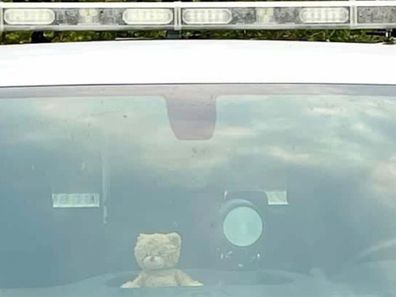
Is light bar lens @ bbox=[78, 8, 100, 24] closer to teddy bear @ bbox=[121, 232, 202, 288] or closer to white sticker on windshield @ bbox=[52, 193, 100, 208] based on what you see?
white sticker on windshield @ bbox=[52, 193, 100, 208]

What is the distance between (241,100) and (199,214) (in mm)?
274

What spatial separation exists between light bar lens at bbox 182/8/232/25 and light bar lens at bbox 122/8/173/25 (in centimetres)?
7

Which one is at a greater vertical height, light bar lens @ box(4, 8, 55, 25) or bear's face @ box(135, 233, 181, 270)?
light bar lens @ box(4, 8, 55, 25)

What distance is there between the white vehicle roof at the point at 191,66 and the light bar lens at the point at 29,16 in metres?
0.65

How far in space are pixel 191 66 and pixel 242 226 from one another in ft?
1.34

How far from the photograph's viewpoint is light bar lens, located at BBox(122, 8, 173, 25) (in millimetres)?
3256

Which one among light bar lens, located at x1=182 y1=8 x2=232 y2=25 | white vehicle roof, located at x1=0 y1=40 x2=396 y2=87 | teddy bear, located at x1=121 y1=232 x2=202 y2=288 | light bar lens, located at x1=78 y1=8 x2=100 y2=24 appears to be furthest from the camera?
light bar lens, located at x1=78 y1=8 x2=100 y2=24

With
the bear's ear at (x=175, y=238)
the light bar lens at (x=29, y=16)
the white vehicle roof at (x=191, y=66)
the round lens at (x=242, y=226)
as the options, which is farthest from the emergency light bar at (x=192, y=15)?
the bear's ear at (x=175, y=238)

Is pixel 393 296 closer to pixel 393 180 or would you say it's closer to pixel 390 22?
pixel 393 180

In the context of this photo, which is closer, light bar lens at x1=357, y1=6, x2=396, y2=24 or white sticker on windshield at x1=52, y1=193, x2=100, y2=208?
white sticker on windshield at x1=52, y1=193, x2=100, y2=208

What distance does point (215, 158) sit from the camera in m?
2.36

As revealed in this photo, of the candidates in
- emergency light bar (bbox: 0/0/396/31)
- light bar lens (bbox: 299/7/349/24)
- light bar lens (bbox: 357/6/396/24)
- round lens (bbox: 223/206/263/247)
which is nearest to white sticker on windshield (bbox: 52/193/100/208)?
round lens (bbox: 223/206/263/247)

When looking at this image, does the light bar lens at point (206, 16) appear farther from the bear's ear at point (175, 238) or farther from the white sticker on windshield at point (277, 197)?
the bear's ear at point (175, 238)

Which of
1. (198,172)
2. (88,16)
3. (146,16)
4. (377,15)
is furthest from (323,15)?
(198,172)
